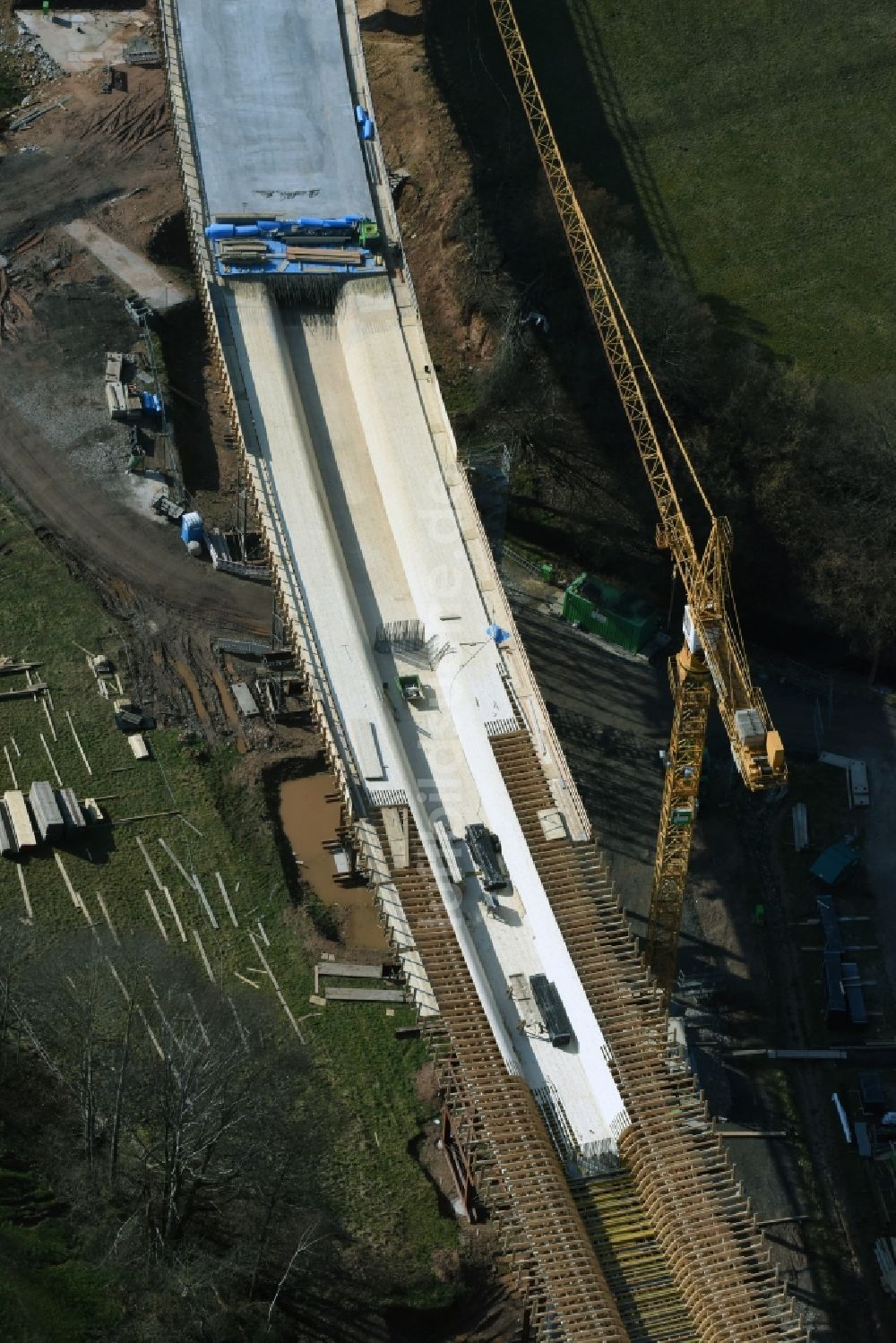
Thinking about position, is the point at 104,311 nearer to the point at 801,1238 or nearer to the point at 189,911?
the point at 189,911

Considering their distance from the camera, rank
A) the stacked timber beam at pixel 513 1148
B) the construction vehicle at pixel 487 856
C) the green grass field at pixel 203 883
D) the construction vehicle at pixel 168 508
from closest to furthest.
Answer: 1. the stacked timber beam at pixel 513 1148
2. the green grass field at pixel 203 883
3. the construction vehicle at pixel 487 856
4. the construction vehicle at pixel 168 508

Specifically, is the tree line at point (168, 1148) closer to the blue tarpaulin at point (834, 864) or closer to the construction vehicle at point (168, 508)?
the blue tarpaulin at point (834, 864)

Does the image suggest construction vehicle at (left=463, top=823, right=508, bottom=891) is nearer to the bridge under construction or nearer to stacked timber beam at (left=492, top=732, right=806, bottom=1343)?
the bridge under construction

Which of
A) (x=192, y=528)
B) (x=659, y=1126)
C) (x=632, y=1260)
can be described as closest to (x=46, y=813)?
(x=192, y=528)

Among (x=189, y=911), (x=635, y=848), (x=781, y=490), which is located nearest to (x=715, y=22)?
(x=781, y=490)

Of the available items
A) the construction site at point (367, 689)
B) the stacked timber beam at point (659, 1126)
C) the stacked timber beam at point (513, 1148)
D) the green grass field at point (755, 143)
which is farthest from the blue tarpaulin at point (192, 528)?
the green grass field at point (755, 143)

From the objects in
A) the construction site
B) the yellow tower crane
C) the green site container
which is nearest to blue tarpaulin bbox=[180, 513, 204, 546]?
the construction site
